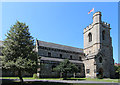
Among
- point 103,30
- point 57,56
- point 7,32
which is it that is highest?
point 103,30

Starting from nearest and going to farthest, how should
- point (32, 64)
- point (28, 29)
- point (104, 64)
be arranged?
point (32, 64)
point (28, 29)
point (104, 64)

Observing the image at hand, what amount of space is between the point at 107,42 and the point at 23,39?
36.1 m

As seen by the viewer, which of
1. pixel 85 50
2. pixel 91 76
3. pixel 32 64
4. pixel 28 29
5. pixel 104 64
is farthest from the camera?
pixel 85 50

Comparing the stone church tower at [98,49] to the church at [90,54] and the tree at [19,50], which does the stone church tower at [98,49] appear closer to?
the church at [90,54]

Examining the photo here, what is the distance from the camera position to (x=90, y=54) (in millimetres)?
41469

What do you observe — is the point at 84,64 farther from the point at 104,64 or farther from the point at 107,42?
the point at 107,42

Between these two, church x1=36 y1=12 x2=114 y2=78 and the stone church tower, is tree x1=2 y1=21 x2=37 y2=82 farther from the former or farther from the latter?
the stone church tower

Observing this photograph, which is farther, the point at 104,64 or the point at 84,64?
the point at 84,64

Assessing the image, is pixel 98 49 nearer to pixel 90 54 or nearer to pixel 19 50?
pixel 90 54

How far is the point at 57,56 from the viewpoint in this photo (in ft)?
126

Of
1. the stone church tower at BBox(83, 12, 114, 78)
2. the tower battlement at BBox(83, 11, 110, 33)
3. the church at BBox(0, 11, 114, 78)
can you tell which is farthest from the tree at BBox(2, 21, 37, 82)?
the tower battlement at BBox(83, 11, 110, 33)

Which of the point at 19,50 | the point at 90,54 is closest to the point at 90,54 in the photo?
the point at 90,54

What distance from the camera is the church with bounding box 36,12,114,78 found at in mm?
34469

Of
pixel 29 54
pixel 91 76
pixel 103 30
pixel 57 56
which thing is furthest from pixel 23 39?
pixel 103 30
